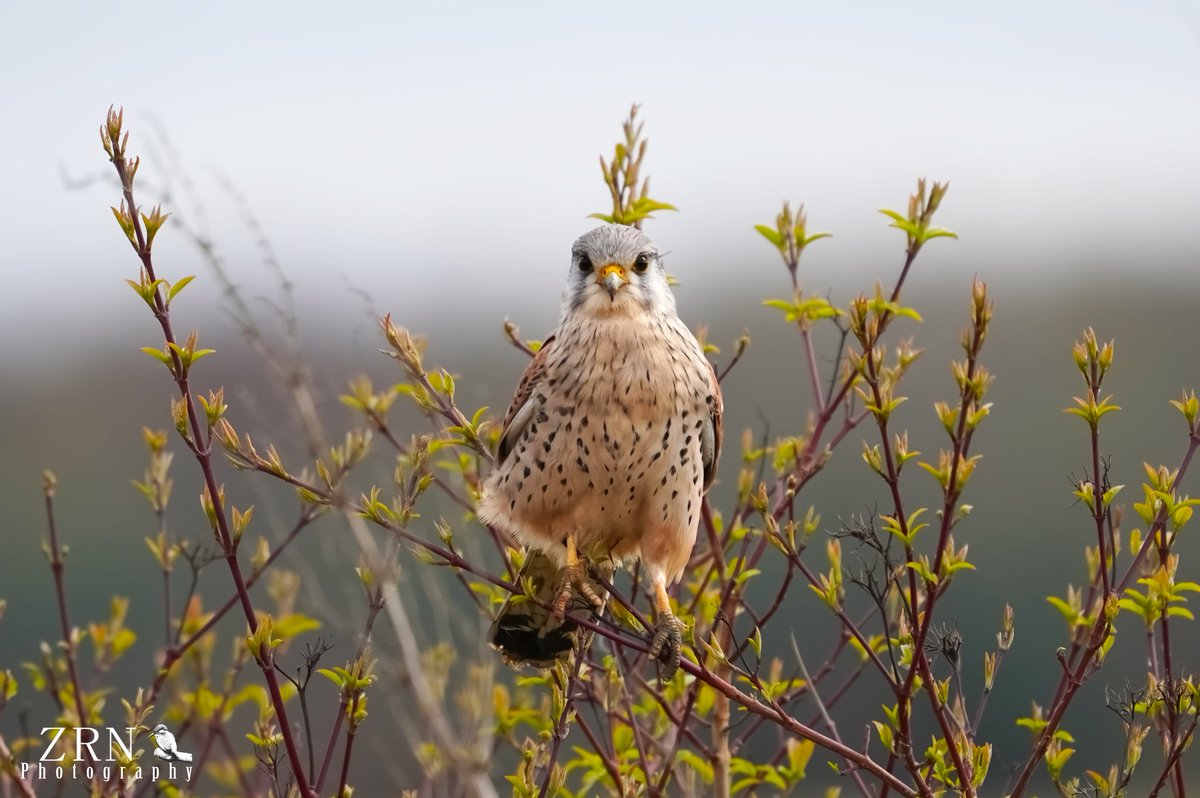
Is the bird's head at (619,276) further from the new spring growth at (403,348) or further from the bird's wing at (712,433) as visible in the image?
the new spring growth at (403,348)

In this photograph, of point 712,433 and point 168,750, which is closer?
point 168,750

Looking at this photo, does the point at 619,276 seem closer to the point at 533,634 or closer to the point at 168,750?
the point at 533,634

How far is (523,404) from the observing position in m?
3.93

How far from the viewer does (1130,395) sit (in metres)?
21.5

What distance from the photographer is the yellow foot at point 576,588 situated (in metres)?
3.61

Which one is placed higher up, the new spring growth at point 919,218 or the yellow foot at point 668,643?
the new spring growth at point 919,218

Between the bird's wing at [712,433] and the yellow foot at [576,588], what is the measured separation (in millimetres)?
465

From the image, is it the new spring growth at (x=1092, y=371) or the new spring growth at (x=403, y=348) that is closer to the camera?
the new spring growth at (x=1092, y=371)

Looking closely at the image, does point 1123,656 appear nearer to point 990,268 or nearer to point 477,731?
point 477,731

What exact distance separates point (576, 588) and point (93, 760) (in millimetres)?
1360

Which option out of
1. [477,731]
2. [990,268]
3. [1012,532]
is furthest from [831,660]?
[990,268]

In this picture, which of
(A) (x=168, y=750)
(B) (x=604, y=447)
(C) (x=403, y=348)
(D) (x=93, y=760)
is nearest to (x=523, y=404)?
(B) (x=604, y=447)

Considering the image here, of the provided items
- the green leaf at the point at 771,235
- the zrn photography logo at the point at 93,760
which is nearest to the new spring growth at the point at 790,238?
the green leaf at the point at 771,235

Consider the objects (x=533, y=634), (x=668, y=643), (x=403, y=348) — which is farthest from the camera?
(x=533, y=634)
